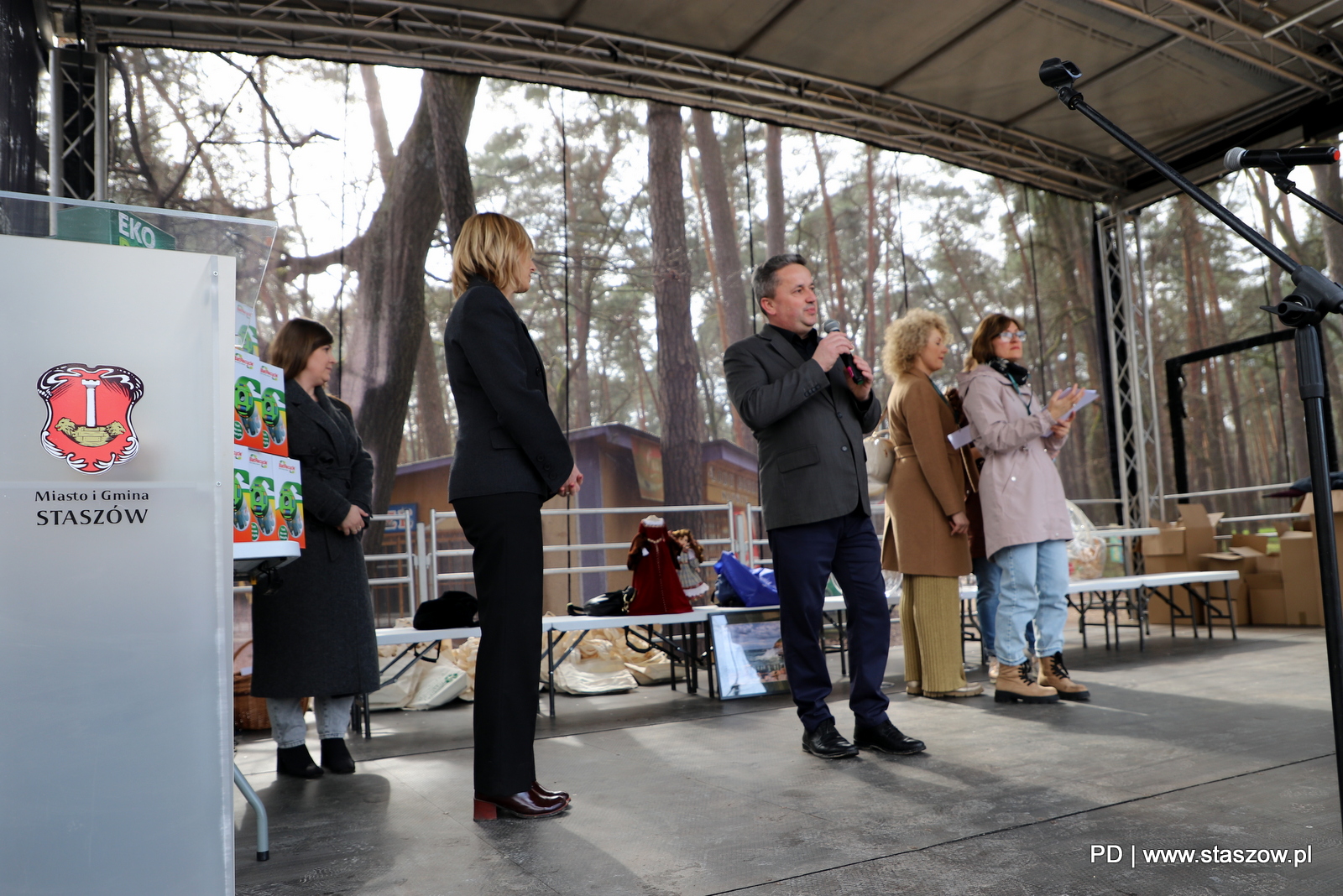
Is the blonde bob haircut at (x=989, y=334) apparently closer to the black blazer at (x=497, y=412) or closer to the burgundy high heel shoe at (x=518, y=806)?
the black blazer at (x=497, y=412)

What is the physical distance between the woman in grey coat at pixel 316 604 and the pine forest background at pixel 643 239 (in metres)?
2.34

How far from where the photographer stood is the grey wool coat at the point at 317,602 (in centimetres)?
279

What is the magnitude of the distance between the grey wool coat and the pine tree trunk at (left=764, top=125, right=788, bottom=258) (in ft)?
16.7

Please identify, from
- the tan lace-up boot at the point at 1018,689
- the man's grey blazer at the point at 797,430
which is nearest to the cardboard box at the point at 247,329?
the man's grey blazer at the point at 797,430

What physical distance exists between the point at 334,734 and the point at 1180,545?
20.3ft

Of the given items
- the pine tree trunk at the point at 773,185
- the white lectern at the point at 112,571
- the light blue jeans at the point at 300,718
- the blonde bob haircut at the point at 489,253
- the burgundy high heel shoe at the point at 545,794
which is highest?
the pine tree trunk at the point at 773,185

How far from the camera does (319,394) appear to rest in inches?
121

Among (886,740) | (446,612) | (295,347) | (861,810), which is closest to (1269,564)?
(886,740)

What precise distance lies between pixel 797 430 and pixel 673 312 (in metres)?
4.42

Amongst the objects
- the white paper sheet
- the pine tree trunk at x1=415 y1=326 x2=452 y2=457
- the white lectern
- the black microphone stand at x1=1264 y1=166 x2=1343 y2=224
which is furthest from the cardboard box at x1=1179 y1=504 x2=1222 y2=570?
the white lectern

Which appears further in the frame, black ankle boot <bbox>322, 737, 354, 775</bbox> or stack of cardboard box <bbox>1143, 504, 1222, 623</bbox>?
stack of cardboard box <bbox>1143, 504, 1222, 623</bbox>

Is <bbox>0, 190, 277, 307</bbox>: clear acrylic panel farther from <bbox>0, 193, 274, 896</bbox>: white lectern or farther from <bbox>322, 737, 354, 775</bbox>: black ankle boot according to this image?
<bbox>322, 737, 354, 775</bbox>: black ankle boot

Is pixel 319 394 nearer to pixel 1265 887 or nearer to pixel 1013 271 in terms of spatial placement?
pixel 1265 887

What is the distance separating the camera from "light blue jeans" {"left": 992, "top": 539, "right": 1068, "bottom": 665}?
11.4ft
